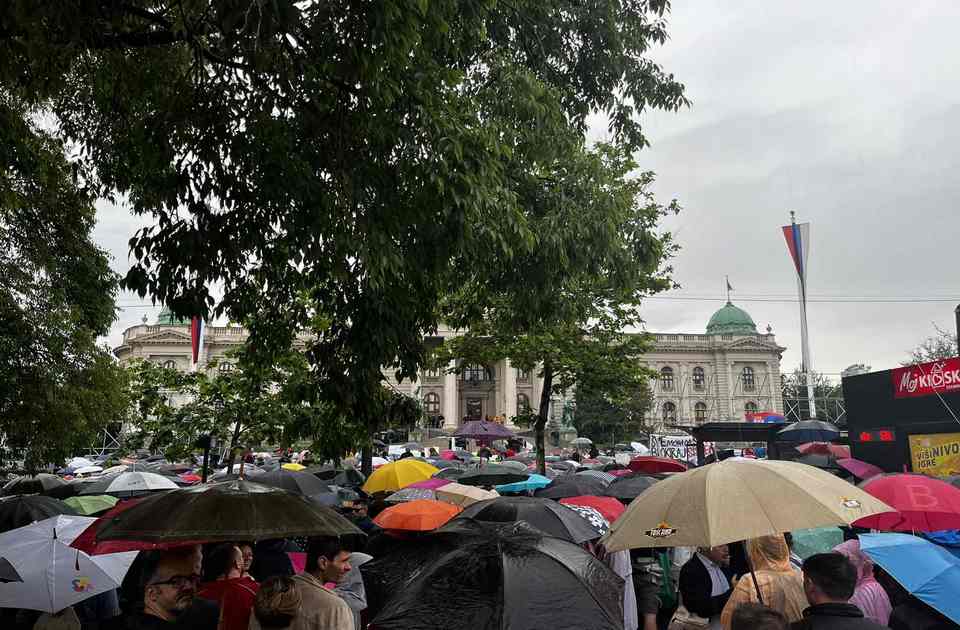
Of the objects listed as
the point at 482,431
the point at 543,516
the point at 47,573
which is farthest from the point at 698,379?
the point at 47,573

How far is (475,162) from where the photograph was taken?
21.3 feet

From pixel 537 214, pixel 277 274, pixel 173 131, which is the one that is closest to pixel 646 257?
pixel 537 214

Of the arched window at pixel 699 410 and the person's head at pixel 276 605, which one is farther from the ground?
the arched window at pixel 699 410

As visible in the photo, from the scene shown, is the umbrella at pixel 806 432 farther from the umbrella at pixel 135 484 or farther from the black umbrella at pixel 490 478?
the umbrella at pixel 135 484

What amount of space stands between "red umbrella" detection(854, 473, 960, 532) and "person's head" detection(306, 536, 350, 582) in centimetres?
402

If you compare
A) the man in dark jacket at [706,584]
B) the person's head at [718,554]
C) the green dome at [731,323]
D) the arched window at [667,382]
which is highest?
the green dome at [731,323]

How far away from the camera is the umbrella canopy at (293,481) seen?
426 inches

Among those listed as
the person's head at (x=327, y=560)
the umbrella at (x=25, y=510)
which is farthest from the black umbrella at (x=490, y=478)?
the person's head at (x=327, y=560)

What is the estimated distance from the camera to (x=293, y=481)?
35.8ft

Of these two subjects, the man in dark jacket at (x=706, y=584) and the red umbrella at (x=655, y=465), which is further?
the red umbrella at (x=655, y=465)

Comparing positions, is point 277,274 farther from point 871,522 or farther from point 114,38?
point 871,522

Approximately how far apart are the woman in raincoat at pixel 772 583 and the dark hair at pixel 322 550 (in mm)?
2320

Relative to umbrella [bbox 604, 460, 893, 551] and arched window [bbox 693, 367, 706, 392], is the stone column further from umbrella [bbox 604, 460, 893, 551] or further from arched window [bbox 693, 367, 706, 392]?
umbrella [bbox 604, 460, 893, 551]

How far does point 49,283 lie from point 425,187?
8.90 metres
